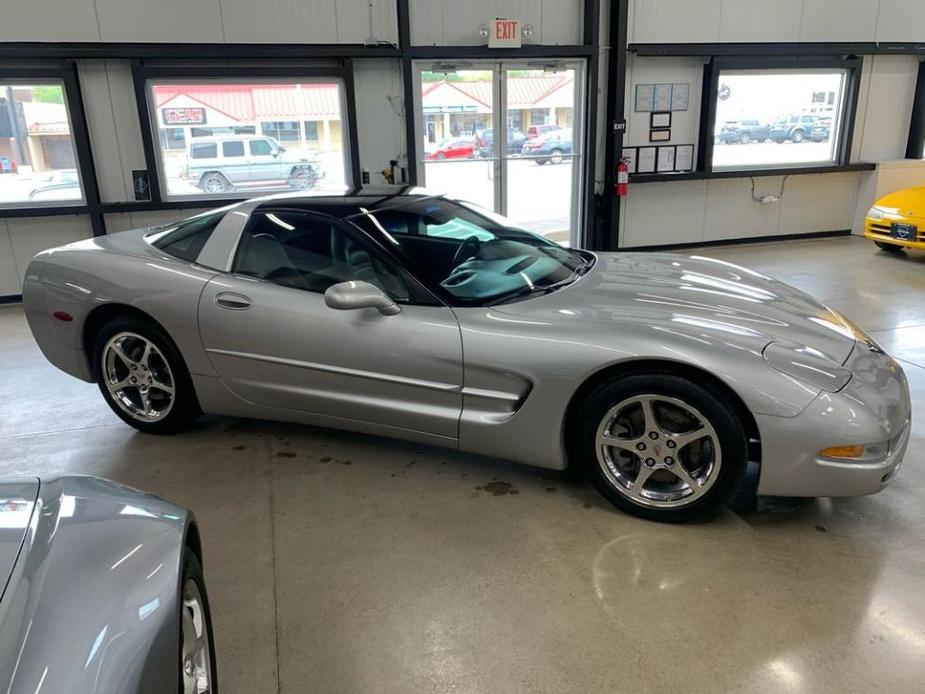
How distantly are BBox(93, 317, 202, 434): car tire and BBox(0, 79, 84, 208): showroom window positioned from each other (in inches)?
169

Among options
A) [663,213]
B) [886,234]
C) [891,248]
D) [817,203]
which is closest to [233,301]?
[663,213]

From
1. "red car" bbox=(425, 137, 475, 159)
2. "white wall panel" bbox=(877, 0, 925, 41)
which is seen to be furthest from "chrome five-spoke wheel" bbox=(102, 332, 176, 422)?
"white wall panel" bbox=(877, 0, 925, 41)

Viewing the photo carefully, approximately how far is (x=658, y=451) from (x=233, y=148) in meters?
6.36

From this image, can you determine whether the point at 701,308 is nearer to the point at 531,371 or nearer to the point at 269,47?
the point at 531,371

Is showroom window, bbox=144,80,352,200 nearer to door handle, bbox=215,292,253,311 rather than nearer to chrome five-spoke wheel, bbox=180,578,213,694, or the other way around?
door handle, bbox=215,292,253,311

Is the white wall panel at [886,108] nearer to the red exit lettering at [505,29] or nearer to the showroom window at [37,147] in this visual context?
the red exit lettering at [505,29]

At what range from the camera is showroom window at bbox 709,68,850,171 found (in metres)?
8.86

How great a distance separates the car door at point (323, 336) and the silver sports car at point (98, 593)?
1.34 metres

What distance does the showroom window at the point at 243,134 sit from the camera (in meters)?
7.21

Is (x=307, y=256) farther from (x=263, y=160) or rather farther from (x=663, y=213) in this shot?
(x=663, y=213)

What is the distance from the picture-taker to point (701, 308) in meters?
2.89

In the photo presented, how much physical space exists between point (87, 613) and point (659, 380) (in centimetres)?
202

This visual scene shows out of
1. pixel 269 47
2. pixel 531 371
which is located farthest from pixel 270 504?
pixel 269 47

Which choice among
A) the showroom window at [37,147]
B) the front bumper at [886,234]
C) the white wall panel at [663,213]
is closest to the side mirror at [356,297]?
the showroom window at [37,147]
